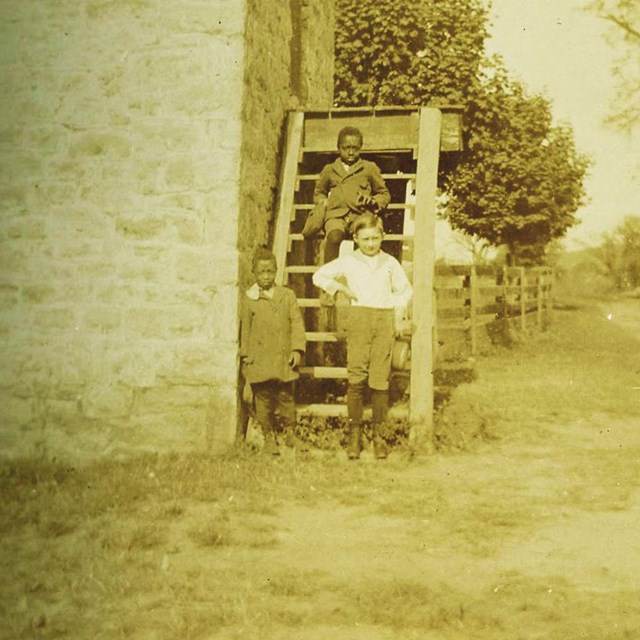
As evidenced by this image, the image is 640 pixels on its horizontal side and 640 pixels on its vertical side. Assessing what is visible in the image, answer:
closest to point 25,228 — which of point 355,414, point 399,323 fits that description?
point 355,414

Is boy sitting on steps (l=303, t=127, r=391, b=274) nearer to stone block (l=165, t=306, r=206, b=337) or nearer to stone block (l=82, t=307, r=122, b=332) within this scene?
stone block (l=165, t=306, r=206, b=337)

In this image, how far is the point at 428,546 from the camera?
14.8 feet

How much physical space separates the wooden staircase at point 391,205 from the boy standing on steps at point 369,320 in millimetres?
323

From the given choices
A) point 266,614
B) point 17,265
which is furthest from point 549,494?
point 17,265

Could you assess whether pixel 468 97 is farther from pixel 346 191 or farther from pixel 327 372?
pixel 327 372

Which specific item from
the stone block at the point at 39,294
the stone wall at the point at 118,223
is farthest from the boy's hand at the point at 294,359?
the stone block at the point at 39,294

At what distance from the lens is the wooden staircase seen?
6875 millimetres

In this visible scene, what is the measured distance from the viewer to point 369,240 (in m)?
6.48

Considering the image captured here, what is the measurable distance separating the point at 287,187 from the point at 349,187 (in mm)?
660

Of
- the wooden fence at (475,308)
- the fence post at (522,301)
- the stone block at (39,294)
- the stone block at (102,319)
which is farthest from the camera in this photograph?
the fence post at (522,301)

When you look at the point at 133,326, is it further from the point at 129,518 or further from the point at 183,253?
the point at 129,518

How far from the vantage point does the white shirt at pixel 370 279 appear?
644 cm

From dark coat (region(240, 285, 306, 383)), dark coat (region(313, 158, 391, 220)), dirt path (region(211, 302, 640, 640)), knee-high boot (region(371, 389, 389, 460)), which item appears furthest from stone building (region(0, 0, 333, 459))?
dirt path (region(211, 302, 640, 640))

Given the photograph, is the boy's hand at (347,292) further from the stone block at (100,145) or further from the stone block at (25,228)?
the stone block at (25,228)
